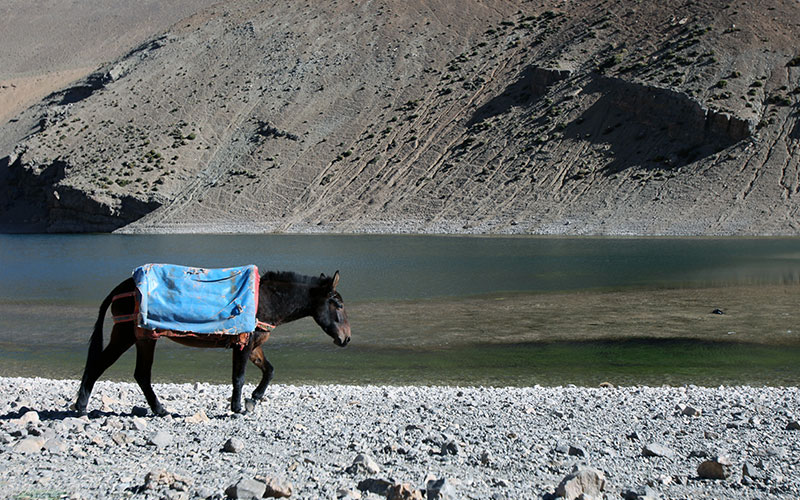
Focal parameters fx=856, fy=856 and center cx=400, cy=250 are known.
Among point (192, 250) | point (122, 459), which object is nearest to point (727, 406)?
point (122, 459)

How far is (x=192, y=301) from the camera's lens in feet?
31.4

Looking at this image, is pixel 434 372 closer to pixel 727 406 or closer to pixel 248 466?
pixel 727 406

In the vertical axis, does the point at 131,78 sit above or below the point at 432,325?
above

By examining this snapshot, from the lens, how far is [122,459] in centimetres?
792

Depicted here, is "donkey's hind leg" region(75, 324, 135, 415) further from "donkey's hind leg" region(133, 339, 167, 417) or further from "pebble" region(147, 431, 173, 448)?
"pebble" region(147, 431, 173, 448)

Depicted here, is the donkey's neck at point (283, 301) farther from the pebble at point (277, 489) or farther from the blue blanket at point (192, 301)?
the pebble at point (277, 489)

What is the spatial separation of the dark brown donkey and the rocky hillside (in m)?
50.2

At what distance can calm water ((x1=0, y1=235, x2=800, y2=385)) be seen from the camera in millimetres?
16062

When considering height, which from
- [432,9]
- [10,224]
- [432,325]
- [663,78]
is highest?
[432,9]

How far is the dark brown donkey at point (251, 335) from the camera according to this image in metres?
9.69

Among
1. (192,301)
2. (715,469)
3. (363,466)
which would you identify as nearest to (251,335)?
(192,301)

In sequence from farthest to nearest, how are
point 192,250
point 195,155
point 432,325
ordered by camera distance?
point 195,155, point 192,250, point 432,325

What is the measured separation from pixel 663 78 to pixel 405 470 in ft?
238

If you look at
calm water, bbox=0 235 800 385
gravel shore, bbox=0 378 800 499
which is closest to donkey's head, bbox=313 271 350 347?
gravel shore, bbox=0 378 800 499
